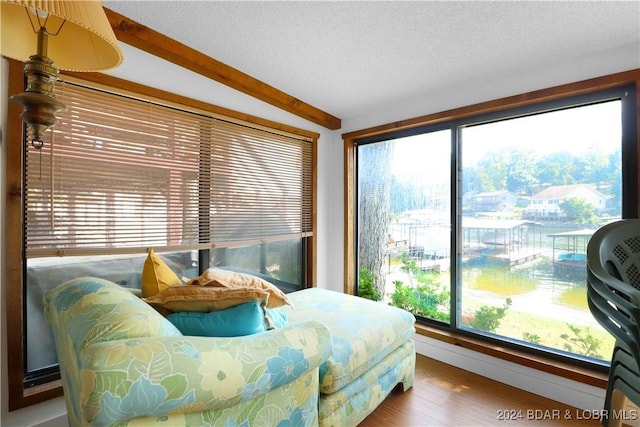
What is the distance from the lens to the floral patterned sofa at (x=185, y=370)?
2.64 ft

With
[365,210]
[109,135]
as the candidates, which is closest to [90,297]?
[109,135]

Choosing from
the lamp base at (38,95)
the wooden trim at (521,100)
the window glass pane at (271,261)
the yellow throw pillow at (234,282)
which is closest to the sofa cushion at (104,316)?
the yellow throw pillow at (234,282)

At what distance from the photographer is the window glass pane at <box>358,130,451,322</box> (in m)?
2.79

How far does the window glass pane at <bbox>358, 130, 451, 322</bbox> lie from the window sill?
0.57 ft

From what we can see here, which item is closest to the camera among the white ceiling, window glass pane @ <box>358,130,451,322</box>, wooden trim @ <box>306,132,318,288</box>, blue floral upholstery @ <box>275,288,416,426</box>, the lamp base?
the lamp base

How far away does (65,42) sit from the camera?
97 cm

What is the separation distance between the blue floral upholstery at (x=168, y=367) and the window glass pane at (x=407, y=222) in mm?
1801

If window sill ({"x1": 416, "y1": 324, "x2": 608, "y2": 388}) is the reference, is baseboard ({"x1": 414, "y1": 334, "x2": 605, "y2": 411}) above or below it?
below

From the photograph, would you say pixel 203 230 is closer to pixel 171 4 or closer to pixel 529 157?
pixel 171 4

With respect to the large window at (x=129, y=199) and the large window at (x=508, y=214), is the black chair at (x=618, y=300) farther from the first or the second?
the large window at (x=129, y=199)

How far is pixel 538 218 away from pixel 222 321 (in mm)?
2307

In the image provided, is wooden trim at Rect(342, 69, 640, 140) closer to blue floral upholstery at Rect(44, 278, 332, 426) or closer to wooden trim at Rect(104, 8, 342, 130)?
wooden trim at Rect(104, 8, 342, 130)

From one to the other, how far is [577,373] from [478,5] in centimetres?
235

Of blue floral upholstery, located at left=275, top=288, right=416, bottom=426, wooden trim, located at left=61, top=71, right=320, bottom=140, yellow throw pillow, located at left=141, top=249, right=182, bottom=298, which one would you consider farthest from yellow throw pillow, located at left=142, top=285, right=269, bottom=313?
wooden trim, located at left=61, top=71, right=320, bottom=140
